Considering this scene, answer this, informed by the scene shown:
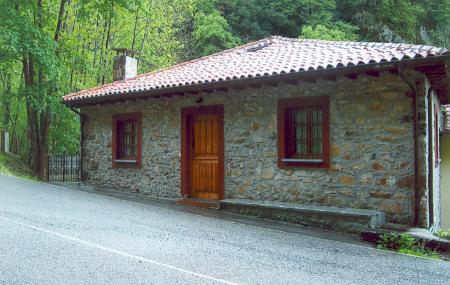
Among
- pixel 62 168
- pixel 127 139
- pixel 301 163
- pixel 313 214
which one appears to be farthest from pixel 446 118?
pixel 62 168

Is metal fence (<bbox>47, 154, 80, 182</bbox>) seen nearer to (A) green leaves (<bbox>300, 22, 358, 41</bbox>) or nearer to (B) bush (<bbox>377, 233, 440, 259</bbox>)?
(B) bush (<bbox>377, 233, 440, 259</bbox>)

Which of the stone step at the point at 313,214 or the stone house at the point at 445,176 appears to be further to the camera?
the stone house at the point at 445,176

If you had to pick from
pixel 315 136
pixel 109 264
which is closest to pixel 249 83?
Answer: pixel 315 136

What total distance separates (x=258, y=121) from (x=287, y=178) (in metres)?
1.33

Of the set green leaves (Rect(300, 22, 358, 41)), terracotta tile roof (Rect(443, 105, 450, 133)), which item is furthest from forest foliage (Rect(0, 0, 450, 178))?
terracotta tile roof (Rect(443, 105, 450, 133))

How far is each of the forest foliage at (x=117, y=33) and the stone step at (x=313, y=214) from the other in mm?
8238

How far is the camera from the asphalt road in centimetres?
462

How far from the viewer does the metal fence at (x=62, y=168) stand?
16125 mm

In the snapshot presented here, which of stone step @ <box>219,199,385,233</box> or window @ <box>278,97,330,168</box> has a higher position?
window @ <box>278,97,330,168</box>

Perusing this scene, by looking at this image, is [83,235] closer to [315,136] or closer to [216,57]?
[315,136]

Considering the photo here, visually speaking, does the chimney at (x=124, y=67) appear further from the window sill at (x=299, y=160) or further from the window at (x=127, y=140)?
the window sill at (x=299, y=160)

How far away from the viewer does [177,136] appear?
35.2 ft

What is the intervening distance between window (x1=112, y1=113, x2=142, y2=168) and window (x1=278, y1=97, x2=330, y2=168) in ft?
13.8

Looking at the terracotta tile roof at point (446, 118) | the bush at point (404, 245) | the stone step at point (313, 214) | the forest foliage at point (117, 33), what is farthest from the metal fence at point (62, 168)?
the bush at point (404, 245)
